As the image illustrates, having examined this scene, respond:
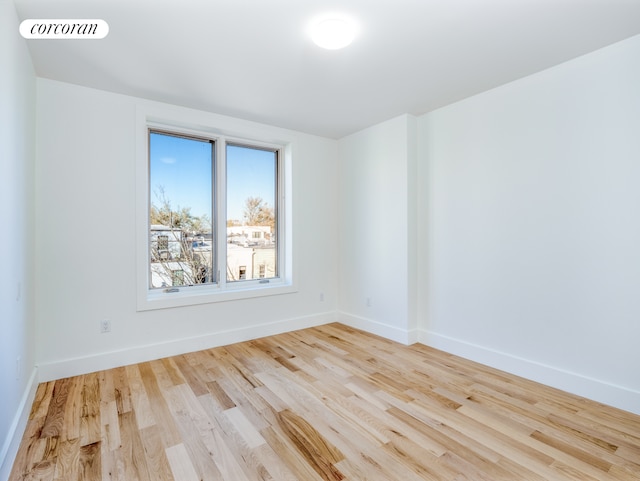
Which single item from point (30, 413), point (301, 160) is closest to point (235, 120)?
point (301, 160)

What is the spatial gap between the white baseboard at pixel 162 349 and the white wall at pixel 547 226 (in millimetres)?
1728

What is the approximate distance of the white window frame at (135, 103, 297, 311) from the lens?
301cm

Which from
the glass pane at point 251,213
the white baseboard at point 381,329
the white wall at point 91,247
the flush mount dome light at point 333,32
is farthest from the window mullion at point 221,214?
the flush mount dome light at point 333,32

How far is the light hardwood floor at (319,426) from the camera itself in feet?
5.32

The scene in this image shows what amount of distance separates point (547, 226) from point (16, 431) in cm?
375

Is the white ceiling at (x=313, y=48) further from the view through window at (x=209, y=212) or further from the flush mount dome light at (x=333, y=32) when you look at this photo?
the view through window at (x=209, y=212)

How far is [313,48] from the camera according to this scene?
7.27ft

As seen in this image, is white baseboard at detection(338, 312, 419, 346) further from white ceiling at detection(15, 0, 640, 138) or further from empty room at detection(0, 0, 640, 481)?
white ceiling at detection(15, 0, 640, 138)

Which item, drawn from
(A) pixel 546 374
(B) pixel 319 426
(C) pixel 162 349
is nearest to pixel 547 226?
(A) pixel 546 374

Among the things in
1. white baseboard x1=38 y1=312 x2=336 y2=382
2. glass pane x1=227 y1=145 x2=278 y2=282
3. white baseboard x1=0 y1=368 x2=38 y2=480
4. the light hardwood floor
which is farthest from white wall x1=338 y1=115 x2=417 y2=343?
white baseboard x1=0 y1=368 x2=38 y2=480

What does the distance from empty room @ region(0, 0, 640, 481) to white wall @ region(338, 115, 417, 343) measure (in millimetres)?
33

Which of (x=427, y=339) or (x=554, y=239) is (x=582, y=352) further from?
(x=427, y=339)

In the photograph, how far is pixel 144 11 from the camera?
1.84 m

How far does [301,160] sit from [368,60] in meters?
1.86
